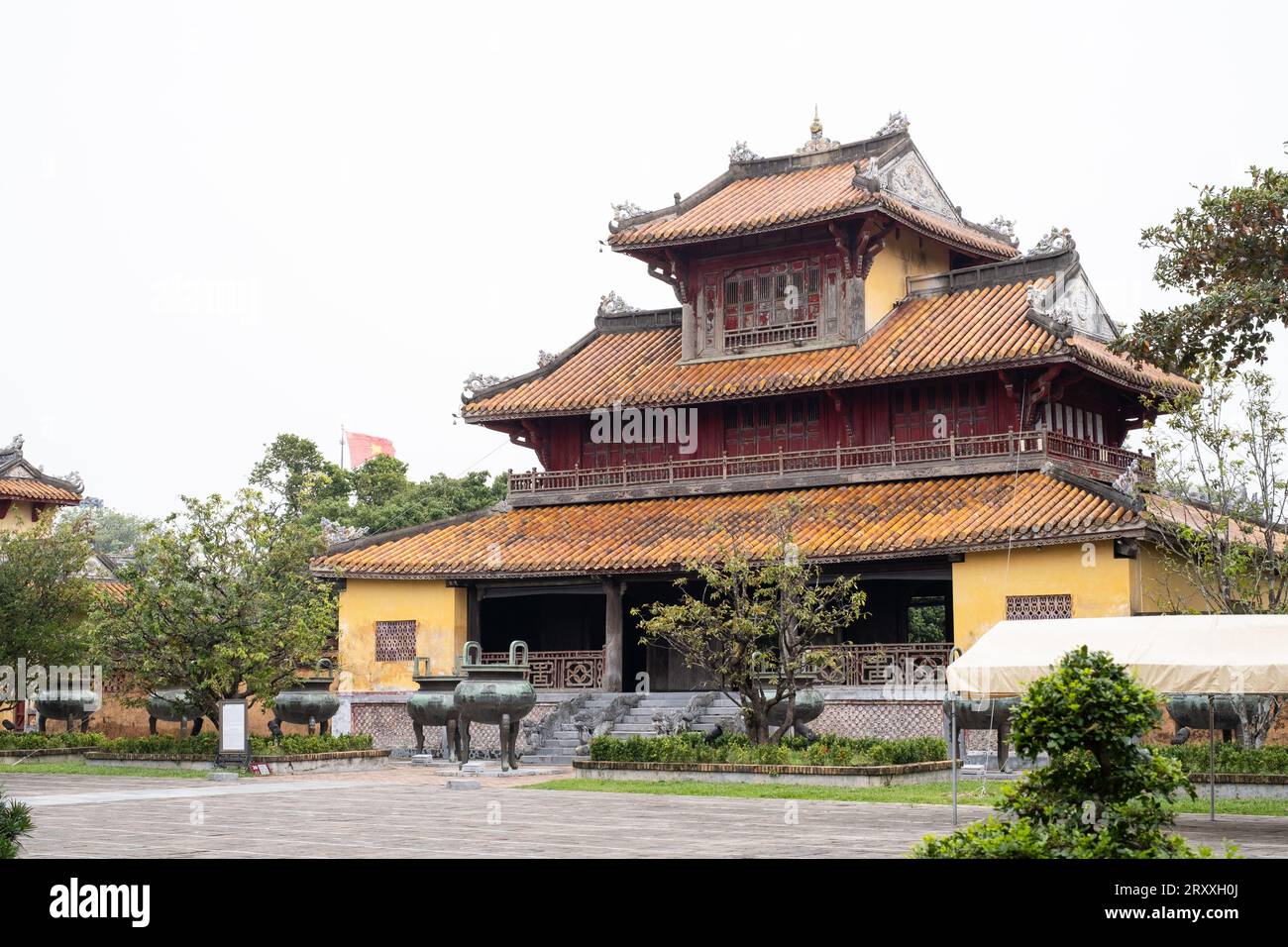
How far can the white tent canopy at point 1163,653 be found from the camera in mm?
14070

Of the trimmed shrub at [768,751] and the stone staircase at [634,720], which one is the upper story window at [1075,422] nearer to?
the stone staircase at [634,720]

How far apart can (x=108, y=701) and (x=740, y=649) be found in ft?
65.5

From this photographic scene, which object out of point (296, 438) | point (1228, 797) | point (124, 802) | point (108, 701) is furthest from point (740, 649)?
point (296, 438)

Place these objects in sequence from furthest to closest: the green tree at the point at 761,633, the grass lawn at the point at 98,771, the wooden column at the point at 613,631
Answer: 1. the wooden column at the point at 613,631
2. the grass lawn at the point at 98,771
3. the green tree at the point at 761,633

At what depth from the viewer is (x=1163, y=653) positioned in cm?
1431

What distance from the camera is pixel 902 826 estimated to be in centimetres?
1474

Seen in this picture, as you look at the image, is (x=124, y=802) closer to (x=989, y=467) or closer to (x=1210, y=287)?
(x=1210, y=287)

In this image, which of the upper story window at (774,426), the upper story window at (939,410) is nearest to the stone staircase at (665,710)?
the upper story window at (774,426)

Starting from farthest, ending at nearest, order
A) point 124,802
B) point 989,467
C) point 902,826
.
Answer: point 989,467, point 124,802, point 902,826

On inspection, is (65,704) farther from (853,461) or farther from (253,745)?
(853,461)

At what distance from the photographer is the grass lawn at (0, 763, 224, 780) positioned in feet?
79.4

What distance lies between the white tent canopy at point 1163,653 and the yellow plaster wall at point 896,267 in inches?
658

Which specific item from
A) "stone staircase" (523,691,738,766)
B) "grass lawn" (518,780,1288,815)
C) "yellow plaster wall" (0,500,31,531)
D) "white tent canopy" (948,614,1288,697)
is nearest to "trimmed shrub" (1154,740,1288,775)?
"grass lawn" (518,780,1288,815)

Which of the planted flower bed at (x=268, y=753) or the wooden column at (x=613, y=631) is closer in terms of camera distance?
the planted flower bed at (x=268, y=753)
